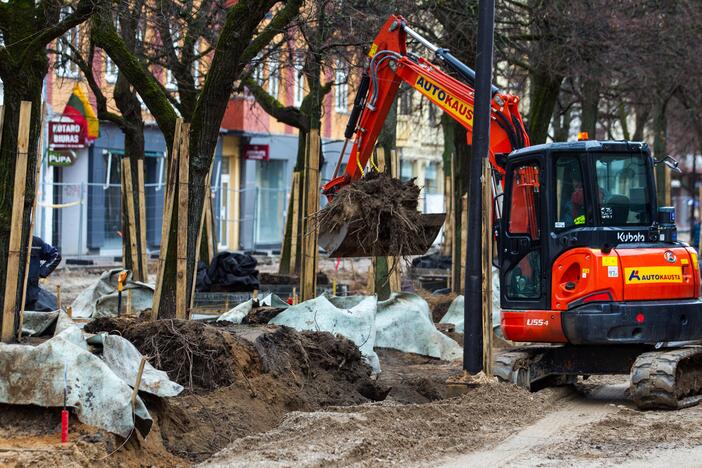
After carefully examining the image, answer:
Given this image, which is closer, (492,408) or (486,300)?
(492,408)

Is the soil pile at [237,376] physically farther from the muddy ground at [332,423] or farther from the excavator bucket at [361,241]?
the excavator bucket at [361,241]

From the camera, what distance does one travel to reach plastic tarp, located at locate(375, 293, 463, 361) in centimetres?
1464

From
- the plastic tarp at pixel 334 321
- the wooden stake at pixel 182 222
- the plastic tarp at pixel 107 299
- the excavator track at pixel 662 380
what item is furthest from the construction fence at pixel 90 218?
the excavator track at pixel 662 380

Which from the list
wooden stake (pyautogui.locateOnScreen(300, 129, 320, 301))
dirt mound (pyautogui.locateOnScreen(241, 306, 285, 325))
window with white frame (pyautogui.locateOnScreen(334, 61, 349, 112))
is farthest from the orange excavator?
window with white frame (pyautogui.locateOnScreen(334, 61, 349, 112))

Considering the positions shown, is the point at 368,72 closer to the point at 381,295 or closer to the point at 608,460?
the point at 381,295

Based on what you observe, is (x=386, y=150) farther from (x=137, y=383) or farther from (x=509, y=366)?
(x=137, y=383)

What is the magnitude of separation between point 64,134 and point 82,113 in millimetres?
1159

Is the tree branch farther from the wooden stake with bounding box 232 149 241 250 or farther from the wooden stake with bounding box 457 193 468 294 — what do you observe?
the wooden stake with bounding box 232 149 241 250

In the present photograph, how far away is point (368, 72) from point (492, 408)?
4.74 metres

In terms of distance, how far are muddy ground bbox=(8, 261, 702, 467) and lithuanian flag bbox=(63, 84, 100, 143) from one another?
19.3 meters

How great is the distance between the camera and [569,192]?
11742mm

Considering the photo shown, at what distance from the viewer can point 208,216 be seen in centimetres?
1908

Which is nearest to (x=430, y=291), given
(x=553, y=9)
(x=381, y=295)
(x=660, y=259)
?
(x=381, y=295)

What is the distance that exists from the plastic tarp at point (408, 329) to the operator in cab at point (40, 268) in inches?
169
